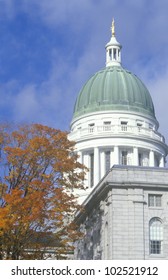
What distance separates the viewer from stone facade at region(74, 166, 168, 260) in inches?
1699

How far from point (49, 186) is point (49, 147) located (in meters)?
3.14

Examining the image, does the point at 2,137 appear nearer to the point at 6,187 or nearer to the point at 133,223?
the point at 6,187

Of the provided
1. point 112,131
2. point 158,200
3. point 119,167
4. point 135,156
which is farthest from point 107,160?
point 158,200

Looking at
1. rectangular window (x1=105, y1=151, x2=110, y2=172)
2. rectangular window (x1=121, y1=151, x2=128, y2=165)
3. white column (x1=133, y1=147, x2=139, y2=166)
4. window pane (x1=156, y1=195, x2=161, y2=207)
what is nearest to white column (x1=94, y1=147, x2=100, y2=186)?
rectangular window (x1=105, y1=151, x2=110, y2=172)

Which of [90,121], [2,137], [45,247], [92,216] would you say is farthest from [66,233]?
[90,121]

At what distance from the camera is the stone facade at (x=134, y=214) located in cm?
4316

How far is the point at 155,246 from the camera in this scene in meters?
43.6

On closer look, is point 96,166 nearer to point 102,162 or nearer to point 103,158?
point 102,162

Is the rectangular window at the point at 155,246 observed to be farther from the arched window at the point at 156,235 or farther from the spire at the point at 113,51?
the spire at the point at 113,51

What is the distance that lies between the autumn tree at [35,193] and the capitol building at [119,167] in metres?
4.26

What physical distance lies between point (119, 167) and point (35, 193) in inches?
434

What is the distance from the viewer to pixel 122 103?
7650 cm

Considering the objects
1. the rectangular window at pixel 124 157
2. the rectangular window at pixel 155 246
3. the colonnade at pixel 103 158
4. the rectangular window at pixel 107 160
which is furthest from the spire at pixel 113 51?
the rectangular window at pixel 155 246

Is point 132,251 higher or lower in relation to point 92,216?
lower
